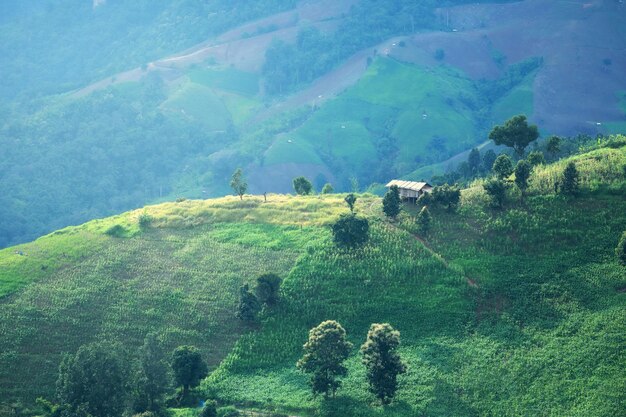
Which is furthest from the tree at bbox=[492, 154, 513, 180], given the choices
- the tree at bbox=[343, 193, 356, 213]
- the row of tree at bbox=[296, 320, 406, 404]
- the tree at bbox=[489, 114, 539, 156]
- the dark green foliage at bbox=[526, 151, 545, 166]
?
the row of tree at bbox=[296, 320, 406, 404]

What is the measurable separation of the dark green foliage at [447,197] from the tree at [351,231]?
1141 cm

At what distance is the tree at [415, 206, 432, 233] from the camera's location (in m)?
88.8

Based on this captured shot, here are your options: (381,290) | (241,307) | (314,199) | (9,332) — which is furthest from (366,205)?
(9,332)

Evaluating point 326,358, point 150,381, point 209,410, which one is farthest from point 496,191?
point 150,381

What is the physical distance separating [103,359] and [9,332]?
1990 centimetres

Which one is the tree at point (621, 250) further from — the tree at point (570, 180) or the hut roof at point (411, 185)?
the hut roof at point (411, 185)

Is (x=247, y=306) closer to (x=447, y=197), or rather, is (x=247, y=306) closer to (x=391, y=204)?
(x=391, y=204)

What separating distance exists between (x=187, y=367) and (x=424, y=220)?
36.8 metres

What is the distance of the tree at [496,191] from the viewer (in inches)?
3537

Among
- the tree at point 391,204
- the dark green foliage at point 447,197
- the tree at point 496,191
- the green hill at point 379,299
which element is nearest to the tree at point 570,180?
the green hill at point 379,299

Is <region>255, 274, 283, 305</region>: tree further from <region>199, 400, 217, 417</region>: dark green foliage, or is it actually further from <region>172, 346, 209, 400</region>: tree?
<region>199, 400, 217, 417</region>: dark green foliage

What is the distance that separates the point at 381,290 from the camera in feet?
266

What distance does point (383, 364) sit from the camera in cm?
6500

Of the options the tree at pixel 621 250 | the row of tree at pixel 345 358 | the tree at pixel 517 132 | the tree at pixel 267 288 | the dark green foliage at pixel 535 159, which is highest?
the tree at pixel 517 132
